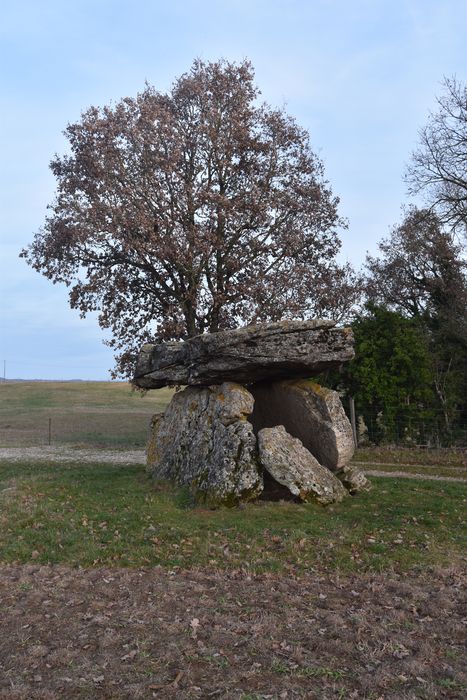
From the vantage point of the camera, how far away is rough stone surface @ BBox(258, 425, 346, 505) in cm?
1296

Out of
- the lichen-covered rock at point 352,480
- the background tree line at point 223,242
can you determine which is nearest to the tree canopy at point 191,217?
the background tree line at point 223,242

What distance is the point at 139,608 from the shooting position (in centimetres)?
802

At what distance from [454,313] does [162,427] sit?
49.7 ft

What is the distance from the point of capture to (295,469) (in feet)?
43.3

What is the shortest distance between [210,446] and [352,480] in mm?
3430

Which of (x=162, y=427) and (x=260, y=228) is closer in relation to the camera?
(x=162, y=427)

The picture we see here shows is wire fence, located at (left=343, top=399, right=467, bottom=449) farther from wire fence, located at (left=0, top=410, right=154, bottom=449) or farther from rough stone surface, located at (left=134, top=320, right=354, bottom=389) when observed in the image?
wire fence, located at (left=0, top=410, right=154, bottom=449)

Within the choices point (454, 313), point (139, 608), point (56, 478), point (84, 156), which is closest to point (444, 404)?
point (454, 313)

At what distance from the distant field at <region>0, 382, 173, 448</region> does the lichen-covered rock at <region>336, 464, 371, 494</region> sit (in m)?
9.71

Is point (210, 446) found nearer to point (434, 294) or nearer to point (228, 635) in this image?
point (228, 635)

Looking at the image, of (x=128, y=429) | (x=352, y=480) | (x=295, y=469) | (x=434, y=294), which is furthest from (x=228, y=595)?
(x=128, y=429)

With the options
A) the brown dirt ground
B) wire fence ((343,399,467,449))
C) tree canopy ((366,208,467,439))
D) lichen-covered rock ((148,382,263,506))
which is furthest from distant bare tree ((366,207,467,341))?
the brown dirt ground

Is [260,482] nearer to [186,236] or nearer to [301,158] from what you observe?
[186,236]

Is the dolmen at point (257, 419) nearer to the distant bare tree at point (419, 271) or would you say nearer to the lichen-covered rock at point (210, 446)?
the lichen-covered rock at point (210, 446)
